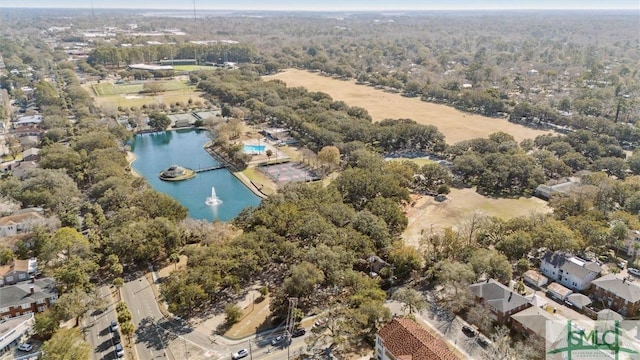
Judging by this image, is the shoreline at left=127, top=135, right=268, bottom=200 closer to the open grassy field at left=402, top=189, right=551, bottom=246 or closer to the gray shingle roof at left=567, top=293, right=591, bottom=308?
the open grassy field at left=402, top=189, right=551, bottom=246

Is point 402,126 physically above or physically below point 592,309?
above

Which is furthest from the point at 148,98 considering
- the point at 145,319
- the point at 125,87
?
the point at 145,319

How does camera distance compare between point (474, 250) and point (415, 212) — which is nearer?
point (474, 250)

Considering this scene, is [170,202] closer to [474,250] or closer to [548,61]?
[474,250]

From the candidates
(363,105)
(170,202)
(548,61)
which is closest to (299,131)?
(363,105)

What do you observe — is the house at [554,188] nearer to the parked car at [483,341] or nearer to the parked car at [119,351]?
the parked car at [483,341]

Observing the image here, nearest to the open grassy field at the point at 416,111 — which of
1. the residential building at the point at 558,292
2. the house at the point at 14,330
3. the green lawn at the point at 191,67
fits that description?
the green lawn at the point at 191,67
